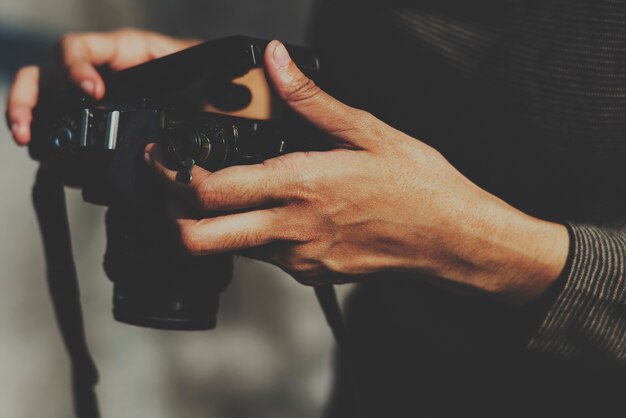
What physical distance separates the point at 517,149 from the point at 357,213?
0.73 ft

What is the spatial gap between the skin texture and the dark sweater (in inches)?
1.3

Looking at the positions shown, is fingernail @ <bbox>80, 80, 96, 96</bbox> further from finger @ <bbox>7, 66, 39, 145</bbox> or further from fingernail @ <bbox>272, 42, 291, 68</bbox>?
fingernail @ <bbox>272, 42, 291, 68</bbox>

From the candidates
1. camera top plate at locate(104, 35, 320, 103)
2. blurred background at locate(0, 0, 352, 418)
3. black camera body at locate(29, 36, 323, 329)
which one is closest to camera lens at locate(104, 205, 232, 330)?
black camera body at locate(29, 36, 323, 329)

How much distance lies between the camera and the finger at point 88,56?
1.64 feet

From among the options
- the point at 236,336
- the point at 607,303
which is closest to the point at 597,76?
the point at 607,303

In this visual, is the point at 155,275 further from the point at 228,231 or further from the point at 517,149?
the point at 517,149

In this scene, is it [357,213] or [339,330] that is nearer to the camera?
[357,213]

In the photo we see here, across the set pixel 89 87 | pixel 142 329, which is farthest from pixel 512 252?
pixel 142 329

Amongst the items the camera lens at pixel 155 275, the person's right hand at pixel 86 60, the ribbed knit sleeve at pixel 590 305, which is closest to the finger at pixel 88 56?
the person's right hand at pixel 86 60

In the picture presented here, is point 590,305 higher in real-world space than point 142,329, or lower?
higher

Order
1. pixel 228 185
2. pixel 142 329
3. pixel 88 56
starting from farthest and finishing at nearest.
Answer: pixel 142 329, pixel 88 56, pixel 228 185

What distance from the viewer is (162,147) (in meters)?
0.37

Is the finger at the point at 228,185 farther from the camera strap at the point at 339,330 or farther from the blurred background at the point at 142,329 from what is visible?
the blurred background at the point at 142,329

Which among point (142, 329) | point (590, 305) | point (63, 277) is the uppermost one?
point (590, 305)
